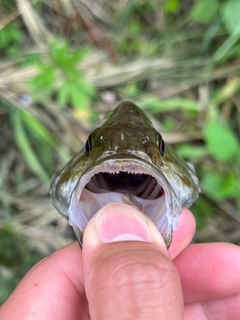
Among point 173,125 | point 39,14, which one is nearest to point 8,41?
point 39,14

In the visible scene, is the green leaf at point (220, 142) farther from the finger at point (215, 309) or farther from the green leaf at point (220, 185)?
the finger at point (215, 309)

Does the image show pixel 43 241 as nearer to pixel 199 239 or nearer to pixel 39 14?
pixel 199 239

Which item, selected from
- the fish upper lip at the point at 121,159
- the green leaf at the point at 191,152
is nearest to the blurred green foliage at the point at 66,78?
the green leaf at the point at 191,152

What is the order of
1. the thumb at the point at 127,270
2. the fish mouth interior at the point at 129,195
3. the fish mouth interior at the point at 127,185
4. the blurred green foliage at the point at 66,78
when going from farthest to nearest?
the blurred green foliage at the point at 66,78 → the fish mouth interior at the point at 127,185 → the fish mouth interior at the point at 129,195 → the thumb at the point at 127,270

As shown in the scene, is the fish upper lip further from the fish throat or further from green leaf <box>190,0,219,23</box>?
green leaf <box>190,0,219,23</box>

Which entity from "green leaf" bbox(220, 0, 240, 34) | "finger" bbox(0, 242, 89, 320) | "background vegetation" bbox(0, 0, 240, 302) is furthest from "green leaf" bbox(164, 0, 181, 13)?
"finger" bbox(0, 242, 89, 320)

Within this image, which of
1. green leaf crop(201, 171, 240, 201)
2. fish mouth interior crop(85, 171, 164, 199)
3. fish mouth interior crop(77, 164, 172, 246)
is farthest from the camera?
green leaf crop(201, 171, 240, 201)
